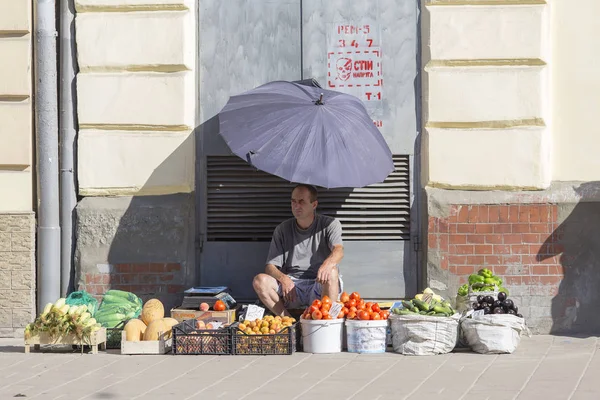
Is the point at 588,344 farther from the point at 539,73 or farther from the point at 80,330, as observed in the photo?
the point at 80,330

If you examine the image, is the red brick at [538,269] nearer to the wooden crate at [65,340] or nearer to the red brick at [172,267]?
the red brick at [172,267]

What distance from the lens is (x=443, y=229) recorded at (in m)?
9.84

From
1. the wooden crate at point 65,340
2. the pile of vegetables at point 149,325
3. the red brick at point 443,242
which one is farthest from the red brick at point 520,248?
the wooden crate at point 65,340

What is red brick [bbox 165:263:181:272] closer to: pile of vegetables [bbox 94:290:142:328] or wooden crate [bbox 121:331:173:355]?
pile of vegetables [bbox 94:290:142:328]

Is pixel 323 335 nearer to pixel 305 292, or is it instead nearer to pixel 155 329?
pixel 305 292

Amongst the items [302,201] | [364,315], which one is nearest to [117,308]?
[302,201]

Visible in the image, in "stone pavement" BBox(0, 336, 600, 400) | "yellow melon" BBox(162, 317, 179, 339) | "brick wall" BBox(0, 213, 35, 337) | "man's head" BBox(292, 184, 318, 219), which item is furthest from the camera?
"brick wall" BBox(0, 213, 35, 337)

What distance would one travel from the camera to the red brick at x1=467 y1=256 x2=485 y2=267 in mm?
9820

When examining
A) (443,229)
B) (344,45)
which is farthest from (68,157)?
(443,229)

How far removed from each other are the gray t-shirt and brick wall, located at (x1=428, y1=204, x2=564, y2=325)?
3.26ft

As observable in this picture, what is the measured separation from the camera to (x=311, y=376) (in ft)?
25.6

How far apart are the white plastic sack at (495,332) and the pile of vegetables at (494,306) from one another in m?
0.17

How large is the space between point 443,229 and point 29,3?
167 inches

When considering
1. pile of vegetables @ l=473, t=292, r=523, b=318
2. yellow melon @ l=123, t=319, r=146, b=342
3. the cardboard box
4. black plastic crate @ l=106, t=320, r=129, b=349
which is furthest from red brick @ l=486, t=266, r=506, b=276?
black plastic crate @ l=106, t=320, r=129, b=349
